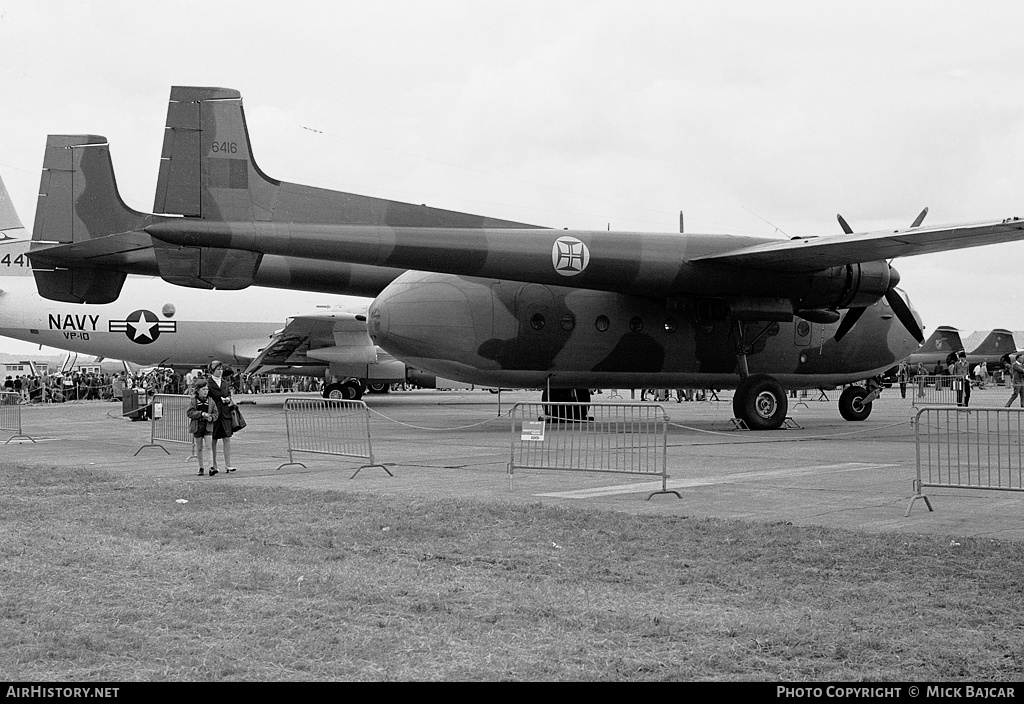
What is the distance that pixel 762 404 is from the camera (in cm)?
2250

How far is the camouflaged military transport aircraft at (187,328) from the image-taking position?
120ft

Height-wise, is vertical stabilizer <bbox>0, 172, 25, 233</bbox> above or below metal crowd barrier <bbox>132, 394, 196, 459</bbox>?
above

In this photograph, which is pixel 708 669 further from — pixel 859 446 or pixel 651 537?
pixel 859 446

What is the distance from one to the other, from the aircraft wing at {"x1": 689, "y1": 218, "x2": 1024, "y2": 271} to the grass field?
1147 centimetres

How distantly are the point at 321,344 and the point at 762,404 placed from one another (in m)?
18.8

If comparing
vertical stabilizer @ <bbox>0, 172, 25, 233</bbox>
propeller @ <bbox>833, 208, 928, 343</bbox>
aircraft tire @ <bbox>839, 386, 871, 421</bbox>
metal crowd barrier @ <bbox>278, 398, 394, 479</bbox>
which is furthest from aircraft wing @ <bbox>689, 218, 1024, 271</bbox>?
vertical stabilizer @ <bbox>0, 172, 25, 233</bbox>

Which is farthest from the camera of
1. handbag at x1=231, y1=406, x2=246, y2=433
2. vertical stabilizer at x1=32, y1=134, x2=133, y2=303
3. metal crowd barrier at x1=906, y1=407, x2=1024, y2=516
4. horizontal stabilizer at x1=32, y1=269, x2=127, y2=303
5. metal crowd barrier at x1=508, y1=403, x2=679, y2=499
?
vertical stabilizer at x1=32, y1=134, x2=133, y2=303

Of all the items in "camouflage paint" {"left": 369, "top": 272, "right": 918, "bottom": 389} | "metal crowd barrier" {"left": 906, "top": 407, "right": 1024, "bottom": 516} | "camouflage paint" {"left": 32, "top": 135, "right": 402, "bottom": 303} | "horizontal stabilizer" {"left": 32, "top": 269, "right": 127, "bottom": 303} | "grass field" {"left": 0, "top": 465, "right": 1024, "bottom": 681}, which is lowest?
"grass field" {"left": 0, "top": 465, "right": 1024, "bottom": 681}

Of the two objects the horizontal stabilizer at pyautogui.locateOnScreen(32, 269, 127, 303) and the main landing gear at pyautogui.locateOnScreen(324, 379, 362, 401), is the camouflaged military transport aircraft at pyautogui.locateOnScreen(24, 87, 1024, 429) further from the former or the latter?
the main landing gear at pyautogui.locateOnScreen(324, 379, 362, 401)

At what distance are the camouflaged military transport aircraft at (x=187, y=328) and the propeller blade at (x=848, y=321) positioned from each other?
17955 mm

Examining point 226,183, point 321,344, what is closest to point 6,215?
point 321,344

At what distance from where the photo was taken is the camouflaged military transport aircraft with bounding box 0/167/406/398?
36656mm

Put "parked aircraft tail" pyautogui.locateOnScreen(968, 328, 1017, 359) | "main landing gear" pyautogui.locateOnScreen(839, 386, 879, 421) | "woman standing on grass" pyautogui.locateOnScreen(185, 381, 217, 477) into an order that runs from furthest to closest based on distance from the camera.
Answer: "parked aircraft tail" pyautogui.locateOnScreen(968, 328, 1017, 359), "main landing gear" pyautogui.locateOnScreen(839, 386, 879, 421), "woman standing on grass" pyautogui.locateOnScreen(185, 381, 217, 477)

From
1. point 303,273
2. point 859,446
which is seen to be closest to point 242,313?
point 303,273
